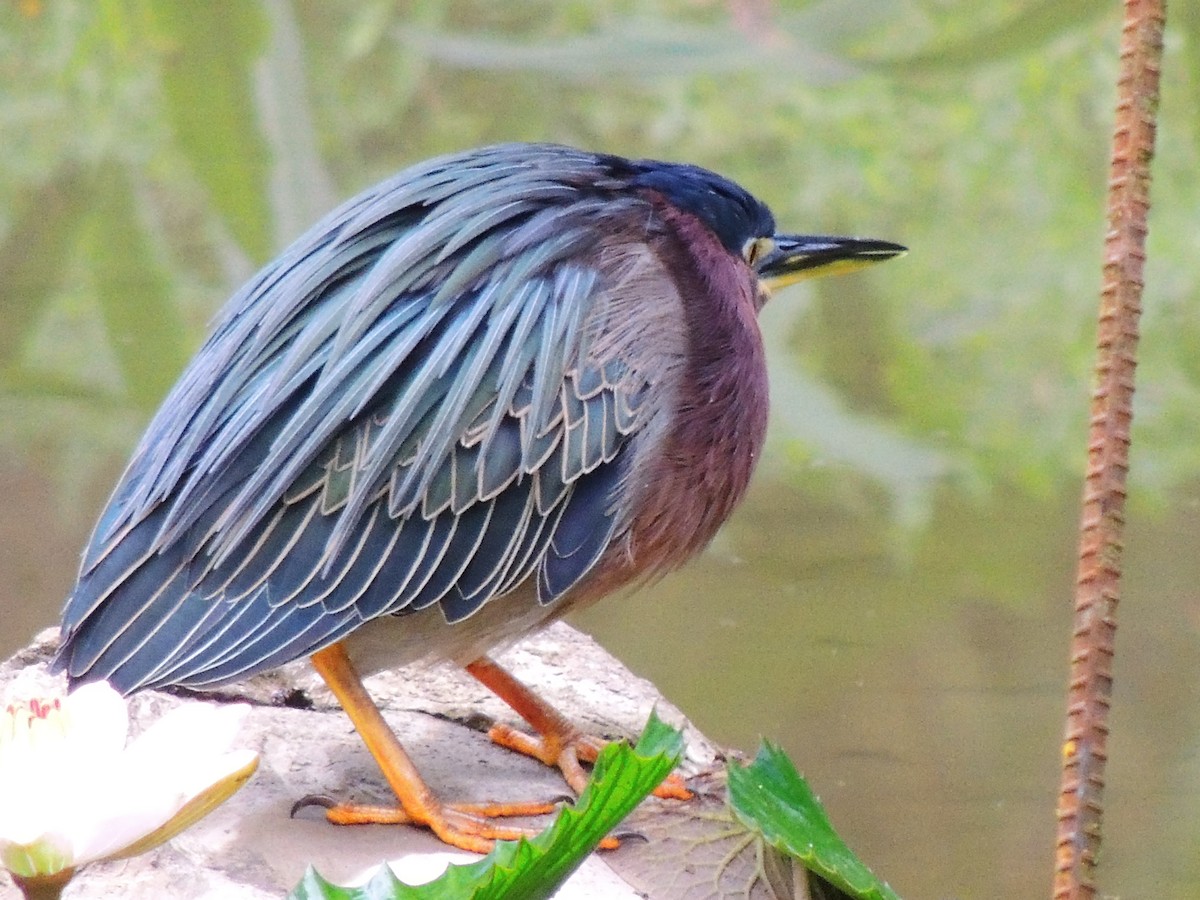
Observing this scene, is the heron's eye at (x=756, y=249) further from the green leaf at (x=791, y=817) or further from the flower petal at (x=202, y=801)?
the flower petal at (x=202, y=801)

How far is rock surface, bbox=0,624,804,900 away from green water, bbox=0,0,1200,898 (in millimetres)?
318

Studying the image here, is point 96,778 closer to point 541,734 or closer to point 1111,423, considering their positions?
point 1111,423

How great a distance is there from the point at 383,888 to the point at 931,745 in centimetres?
98

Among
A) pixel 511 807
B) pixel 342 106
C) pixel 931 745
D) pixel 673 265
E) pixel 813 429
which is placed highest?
pixel 342 106

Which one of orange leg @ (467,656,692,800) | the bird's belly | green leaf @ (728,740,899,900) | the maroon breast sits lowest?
orange leg @ (467,656,692,800)

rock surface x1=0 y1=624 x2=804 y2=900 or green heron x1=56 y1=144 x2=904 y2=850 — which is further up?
green heron x1=56 y1=144 x2=904 y2=850

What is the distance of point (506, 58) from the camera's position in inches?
83.9

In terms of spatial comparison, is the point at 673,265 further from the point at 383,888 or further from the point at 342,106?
the point at 342,106

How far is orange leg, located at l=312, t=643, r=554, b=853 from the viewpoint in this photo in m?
0.86

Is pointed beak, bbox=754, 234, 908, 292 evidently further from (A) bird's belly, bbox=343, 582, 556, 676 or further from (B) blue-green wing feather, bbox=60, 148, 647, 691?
(A) bird's belly, bbox=343, 582, 556, 676

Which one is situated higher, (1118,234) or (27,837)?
(1118,234)

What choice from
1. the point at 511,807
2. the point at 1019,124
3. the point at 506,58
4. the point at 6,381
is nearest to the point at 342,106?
the point at 506,58

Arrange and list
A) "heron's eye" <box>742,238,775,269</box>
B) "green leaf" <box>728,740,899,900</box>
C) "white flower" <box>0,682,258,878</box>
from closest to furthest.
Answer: "white flower" <box>0,682,258,878</box> → "green leaf" <box>728,740,899,900</box> → "heron's eye" <box>742,238,775,269</box>

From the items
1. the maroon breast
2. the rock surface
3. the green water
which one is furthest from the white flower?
the green water
